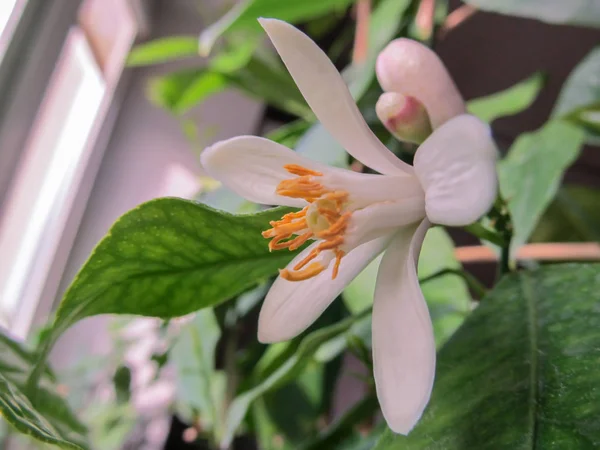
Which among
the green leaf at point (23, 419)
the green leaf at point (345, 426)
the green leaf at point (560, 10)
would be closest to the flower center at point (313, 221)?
the green leaf at point (23, 419)

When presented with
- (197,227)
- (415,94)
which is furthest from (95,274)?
(415,94)

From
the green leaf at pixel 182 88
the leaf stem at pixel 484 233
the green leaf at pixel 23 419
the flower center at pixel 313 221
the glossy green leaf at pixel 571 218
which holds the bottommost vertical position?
the glossy green leaf at pixel 571 218

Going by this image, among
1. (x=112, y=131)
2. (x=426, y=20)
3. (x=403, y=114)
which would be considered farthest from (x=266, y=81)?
(x=403, y=114)

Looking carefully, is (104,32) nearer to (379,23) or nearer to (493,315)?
(379,23)

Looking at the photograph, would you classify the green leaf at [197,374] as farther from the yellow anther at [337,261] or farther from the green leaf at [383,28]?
A: the yellow anther at [337,261]

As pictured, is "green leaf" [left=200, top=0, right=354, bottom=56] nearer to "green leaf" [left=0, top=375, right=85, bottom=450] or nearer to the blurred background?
the blurred background

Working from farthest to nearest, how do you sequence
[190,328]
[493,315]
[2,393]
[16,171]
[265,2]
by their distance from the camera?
[16,171] → [190,328] → [265,2] → [493,315] → [2,393]

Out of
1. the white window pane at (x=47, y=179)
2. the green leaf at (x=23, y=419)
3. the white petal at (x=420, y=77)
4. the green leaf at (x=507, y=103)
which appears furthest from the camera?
the white window pane at (x=47, y=179)
